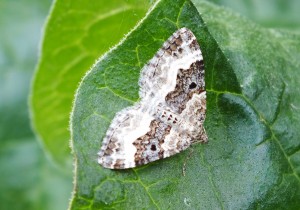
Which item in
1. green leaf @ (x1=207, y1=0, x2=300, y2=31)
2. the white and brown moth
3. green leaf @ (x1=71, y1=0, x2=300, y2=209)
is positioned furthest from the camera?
green leaf @ (x1=207, y1=0, x2=300, y2=31)

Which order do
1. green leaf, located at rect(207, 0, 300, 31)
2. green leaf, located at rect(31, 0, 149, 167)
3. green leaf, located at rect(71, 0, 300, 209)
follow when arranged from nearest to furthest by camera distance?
green leaf, located at rect(71, 0, 300, 209) < green leaf, located at rect(31, 0, 149, 167) < green leaf, located at rect(207, 0, 300, 31)

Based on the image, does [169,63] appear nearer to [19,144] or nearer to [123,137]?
[123,137]

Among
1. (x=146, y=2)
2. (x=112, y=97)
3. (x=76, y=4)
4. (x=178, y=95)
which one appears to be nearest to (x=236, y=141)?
(x=178, y=95)

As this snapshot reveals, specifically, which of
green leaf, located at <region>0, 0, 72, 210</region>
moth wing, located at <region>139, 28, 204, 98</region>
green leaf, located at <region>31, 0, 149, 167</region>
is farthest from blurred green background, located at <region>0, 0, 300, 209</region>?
moth wing, located at <region>139, 28, 204, 98</region>

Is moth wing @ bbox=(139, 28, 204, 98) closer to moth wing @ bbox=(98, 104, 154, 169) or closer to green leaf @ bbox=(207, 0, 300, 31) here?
moth wing @ bbox=(98, 104, 154, 169)

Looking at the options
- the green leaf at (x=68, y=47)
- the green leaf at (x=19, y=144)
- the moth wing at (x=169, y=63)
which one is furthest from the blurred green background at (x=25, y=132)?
the moth wing at (x=169, y=63)

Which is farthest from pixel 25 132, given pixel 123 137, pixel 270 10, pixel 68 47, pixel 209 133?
pixel 209 133

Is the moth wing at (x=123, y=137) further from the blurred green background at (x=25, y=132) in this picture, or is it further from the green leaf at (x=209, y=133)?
the blurred green background at (x=25, y=132)
